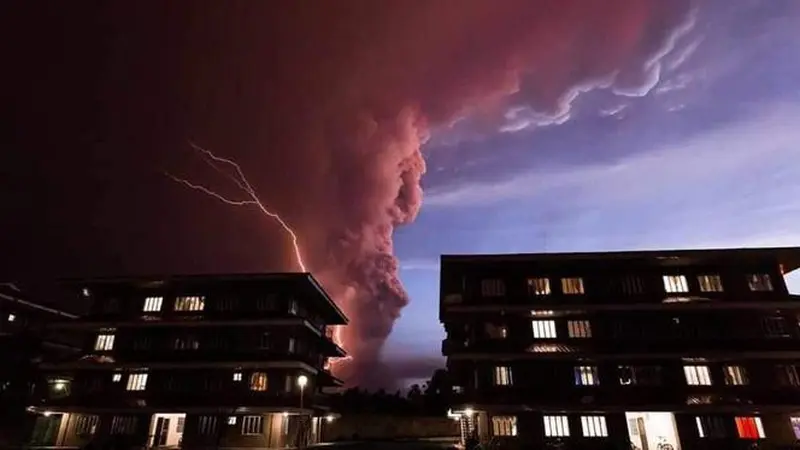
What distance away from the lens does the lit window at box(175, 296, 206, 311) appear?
3812cm

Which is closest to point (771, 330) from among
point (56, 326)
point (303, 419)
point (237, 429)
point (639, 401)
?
point (639, 401)

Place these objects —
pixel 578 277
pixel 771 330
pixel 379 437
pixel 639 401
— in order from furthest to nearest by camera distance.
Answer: pixel 379 437 < pixel 578 277 < pixel 771 330 < pixel 639 401

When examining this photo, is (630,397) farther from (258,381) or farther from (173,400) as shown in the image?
(173,400)

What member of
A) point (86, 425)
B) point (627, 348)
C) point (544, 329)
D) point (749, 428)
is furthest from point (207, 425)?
point (749, 428)

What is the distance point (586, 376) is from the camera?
31.4 metres

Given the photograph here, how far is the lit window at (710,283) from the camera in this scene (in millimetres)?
33812

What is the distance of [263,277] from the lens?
37.3m

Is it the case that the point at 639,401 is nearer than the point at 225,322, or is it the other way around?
the point at 639,401

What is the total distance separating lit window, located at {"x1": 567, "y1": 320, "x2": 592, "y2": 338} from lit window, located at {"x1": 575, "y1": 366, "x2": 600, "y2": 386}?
2330 millimetres

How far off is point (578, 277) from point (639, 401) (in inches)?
361

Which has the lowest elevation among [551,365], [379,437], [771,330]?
[379,437]

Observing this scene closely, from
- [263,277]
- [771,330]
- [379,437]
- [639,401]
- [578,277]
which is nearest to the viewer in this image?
[639,401]

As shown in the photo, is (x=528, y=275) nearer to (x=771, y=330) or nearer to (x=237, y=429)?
(x=771, y=330)

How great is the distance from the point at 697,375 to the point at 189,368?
36.0 meters
